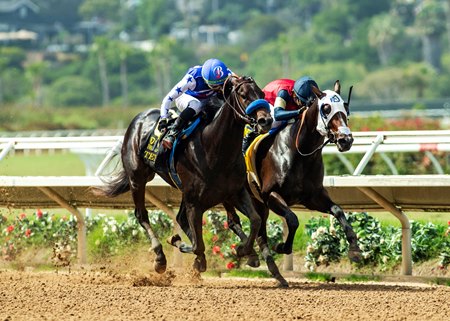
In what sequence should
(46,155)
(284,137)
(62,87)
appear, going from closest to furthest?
(284,137) → (46,155) → (62,87)

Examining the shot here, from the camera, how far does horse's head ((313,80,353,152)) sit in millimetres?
→ 8078

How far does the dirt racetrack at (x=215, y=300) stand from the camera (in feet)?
22.8

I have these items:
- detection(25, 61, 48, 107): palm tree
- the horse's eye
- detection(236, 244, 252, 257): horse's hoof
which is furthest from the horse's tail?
detection(25, 61, 48, 107): palm tree

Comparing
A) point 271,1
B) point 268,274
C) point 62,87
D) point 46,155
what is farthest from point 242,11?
point 268,274

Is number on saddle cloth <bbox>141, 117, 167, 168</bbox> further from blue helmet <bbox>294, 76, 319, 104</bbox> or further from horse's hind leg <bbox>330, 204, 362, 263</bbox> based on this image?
horse's hind leg <bbox>330, 204, 362, 263</bbox>

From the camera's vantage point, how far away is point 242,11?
138 metres

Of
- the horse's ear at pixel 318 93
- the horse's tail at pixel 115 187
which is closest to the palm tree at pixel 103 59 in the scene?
the horse's tail at pixel 115 187

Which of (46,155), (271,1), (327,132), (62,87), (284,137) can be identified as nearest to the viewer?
(327,132)

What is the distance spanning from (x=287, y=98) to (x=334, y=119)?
0.79m

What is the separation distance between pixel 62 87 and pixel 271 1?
5180cm

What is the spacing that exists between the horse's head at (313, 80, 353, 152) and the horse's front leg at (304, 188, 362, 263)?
0.51 m

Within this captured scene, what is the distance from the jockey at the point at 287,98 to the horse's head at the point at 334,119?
1.19 feet

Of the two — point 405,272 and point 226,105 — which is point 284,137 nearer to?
point 226,105

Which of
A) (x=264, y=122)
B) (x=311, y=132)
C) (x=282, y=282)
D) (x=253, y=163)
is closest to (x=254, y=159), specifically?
(x=253, y=163)
